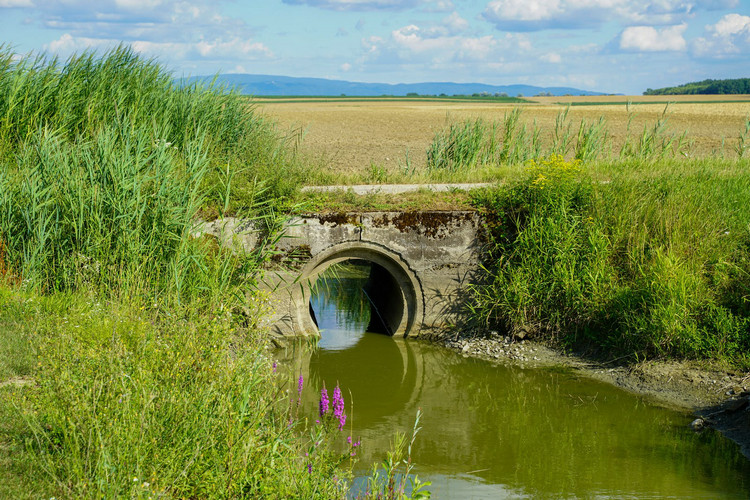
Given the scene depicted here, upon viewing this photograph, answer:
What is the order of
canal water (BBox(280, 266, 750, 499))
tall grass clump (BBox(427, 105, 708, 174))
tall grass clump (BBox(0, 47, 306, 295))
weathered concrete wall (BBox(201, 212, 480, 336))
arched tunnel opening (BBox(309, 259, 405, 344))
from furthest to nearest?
1. tall grass clump (BBox(427, 105, 708, 174))
2. arched tunnel opening (BBox(309, 259, 405, 344))
3. weathered concrete wall (BBox(201, 212, 480, 336))
4. tall grass clump (BBox(0, 47, 306, 295))
5. canal water (BBox(280, 266, 750, 499))

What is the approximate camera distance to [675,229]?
336 inches

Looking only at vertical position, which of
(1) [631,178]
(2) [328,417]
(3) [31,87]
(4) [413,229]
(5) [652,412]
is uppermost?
(3) [31,87]

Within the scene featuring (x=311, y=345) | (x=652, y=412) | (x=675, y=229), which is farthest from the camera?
(x=311, y=345)

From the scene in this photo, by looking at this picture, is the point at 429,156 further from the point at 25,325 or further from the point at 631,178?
the point at 25,325

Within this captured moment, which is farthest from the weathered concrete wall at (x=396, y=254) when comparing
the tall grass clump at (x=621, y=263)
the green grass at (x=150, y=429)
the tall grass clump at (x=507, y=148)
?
the green grass at (x=150, y=429)

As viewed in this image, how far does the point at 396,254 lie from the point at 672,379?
367 cm

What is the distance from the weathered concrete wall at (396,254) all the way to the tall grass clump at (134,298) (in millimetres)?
562

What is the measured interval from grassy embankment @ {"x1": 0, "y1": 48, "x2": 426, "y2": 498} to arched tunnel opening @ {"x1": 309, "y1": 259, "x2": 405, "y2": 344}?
223cm

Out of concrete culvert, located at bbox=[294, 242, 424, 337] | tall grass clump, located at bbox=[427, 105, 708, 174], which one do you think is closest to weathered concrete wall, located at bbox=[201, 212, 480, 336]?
concrete culvert, located at bbox=[294, 242, 424, 337]

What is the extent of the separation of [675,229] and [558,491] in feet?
14.2

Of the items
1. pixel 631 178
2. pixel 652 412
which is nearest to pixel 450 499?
pixel 652 412

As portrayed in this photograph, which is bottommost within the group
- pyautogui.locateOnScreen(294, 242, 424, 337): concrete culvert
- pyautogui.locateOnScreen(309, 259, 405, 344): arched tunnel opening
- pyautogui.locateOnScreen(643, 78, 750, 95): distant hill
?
pyautogui.locateOnScreen(309, 259, 405, 344): arched tunnel opening

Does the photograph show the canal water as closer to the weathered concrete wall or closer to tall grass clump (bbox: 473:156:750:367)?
the weathered concrete wall

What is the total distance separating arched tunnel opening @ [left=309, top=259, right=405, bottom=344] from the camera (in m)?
10.3
